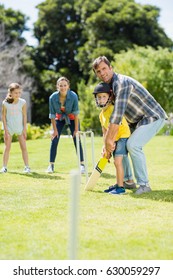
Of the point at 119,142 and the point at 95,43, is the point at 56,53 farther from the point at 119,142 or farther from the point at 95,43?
the point at 119,142

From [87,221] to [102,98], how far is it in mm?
2143

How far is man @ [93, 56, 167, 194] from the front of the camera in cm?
668

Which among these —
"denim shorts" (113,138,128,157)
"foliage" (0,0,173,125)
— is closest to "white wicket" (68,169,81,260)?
"denim shorts" (113,138,128,157)

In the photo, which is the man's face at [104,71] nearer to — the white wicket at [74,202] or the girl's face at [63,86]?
the girl's face at [63,86]

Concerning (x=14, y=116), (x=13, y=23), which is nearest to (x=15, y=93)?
(x=14, y=116)

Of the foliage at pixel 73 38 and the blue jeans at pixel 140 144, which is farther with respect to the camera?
the foliage at pixel 73 38

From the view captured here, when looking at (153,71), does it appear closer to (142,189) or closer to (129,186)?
(129,186)

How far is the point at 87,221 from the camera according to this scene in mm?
5312

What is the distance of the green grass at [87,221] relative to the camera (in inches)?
167

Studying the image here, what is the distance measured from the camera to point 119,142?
718 centimetres

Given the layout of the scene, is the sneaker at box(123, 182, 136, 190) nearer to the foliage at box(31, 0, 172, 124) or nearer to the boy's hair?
the boy's hair

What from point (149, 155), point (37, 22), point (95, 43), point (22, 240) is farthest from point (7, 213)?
point (37, 22)

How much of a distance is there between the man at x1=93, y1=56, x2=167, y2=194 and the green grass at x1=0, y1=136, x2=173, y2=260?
20.9 inches

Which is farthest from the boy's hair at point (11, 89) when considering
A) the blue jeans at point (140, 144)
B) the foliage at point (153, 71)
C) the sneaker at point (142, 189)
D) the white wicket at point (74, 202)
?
the foliage at point (153, 71)
